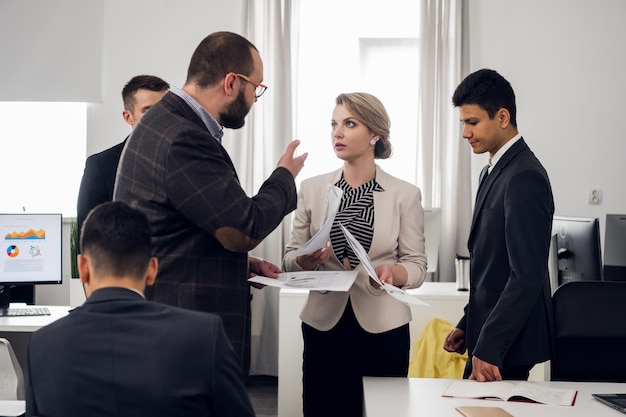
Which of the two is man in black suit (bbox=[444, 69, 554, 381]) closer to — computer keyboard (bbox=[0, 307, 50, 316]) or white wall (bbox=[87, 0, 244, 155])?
computer keyboard (bbox=[0, 307, 50, 316])

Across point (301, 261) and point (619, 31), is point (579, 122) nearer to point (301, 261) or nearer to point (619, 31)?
point (619, 31)

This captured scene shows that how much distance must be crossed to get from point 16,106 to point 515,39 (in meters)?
3.74

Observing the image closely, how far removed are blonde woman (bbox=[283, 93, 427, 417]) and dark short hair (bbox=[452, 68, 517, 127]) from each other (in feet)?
1.34

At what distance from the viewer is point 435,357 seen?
3.67 meters

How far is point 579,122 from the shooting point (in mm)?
5117

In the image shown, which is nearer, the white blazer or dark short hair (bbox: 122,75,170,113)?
the white blazer

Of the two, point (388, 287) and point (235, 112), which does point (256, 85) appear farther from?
point (388, 287)

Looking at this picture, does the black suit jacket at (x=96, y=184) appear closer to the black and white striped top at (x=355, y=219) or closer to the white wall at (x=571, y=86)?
the black and white striped top at (x=355, y=219)

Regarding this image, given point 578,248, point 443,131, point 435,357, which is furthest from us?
point 443,131

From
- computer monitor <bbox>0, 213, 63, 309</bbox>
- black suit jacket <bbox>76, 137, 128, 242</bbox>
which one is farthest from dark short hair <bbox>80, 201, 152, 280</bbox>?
computer monitor <bbox>0, 213, 63, 309</bbox>

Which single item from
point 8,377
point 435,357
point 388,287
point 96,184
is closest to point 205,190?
point 388,287

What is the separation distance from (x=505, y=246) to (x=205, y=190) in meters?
0.91

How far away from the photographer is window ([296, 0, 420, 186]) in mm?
5195

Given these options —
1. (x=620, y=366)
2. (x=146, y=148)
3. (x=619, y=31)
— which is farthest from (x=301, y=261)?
(x=619, y=31)
